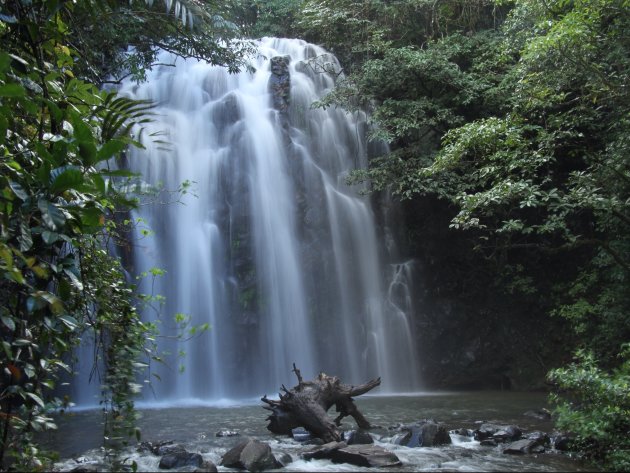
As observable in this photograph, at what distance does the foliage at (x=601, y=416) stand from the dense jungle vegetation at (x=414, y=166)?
0.9 inches

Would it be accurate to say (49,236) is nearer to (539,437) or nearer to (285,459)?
(285,459)

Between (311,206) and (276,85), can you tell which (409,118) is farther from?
(276,85)

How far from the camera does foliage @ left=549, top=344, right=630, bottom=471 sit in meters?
5.75

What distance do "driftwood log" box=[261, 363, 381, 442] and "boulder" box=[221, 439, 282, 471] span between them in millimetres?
880

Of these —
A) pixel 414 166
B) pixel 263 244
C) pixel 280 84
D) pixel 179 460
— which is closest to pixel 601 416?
pixel 179 460

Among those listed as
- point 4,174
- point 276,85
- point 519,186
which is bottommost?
point 4,174

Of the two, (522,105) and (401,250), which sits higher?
(522,105)

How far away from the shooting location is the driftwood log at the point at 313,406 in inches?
280

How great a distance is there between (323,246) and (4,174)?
40.4 ft

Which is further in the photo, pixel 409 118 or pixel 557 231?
pixel 557 231

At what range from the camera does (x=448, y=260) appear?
15.8 metres

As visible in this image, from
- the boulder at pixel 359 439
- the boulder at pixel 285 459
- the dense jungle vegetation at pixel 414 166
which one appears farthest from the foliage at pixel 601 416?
the boulder at pixel 285 459

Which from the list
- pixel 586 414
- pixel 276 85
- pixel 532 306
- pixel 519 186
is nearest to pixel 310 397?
pixel 586 414

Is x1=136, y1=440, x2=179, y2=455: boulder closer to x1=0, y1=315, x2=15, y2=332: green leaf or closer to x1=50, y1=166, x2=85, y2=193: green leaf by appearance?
x1=0, y1=315, x2=15, y2=332: green leaf
